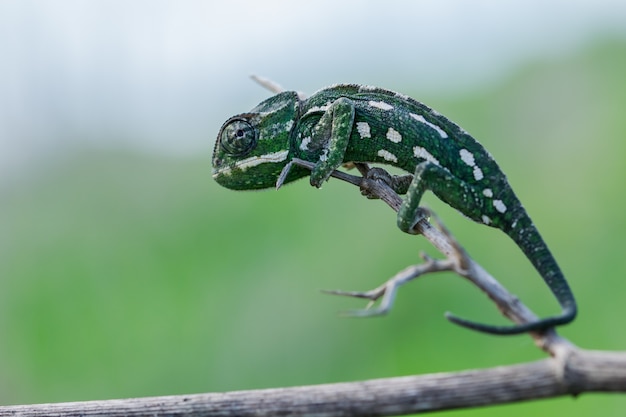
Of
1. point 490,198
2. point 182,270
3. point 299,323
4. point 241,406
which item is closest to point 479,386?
point 241,406

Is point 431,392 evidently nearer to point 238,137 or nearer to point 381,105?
point 381,105

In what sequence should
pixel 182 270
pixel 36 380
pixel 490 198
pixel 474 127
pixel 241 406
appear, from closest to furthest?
1. pixel 241 406
2. pixel 490 198
3. pixel 36 380
4. pixel 182 270
5. pixel 474 127

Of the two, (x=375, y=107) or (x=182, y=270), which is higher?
(x=375, y=107)

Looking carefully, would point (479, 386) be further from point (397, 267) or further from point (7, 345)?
point (7, 345)

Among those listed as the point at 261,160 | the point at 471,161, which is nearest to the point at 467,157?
the point at 471,161

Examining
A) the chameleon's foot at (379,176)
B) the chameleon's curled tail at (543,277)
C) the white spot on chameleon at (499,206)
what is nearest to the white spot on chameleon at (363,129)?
the chameleon's foot at (379,176)

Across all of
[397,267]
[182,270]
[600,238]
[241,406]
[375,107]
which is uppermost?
[375,107]

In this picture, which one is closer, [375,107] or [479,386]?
[479,386]

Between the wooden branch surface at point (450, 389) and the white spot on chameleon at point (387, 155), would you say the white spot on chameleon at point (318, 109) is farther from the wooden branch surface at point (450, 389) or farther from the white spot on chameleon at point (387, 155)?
the wooden branch surface at point (450, 389)
